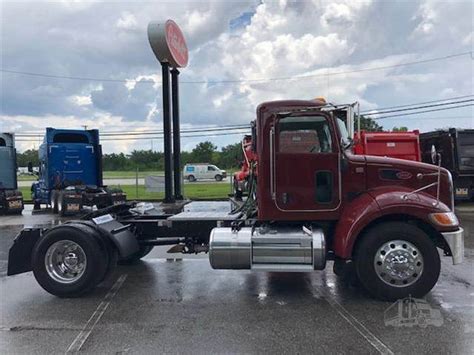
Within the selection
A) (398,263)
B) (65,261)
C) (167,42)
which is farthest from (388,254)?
(167,42)

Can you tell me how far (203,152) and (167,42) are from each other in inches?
2205

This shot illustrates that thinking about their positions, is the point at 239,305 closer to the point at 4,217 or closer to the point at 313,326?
the point at 313,326

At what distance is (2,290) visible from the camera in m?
6.50

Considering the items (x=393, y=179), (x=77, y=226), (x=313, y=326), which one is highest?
(x=393, y=179)

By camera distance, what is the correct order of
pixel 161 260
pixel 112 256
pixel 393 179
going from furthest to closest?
pixel 161 260
pixel 112 256
pixel 393 179

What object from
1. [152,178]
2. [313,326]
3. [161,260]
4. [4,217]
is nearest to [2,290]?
[161,260]

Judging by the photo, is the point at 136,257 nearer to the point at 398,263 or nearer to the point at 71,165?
the point at 398,263

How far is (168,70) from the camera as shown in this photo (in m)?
15.1

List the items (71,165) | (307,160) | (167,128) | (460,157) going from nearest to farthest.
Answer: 1. (307,160)
2. (167,128)
3. (460,157)
4. (71,165)

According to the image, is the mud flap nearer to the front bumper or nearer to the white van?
the front bumper

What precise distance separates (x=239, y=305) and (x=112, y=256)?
6.34 feet

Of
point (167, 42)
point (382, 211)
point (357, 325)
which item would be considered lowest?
point (357, 325)

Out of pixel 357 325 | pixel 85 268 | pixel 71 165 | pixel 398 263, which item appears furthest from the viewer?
pixel 71 165

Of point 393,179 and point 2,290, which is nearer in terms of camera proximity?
point 393,179
